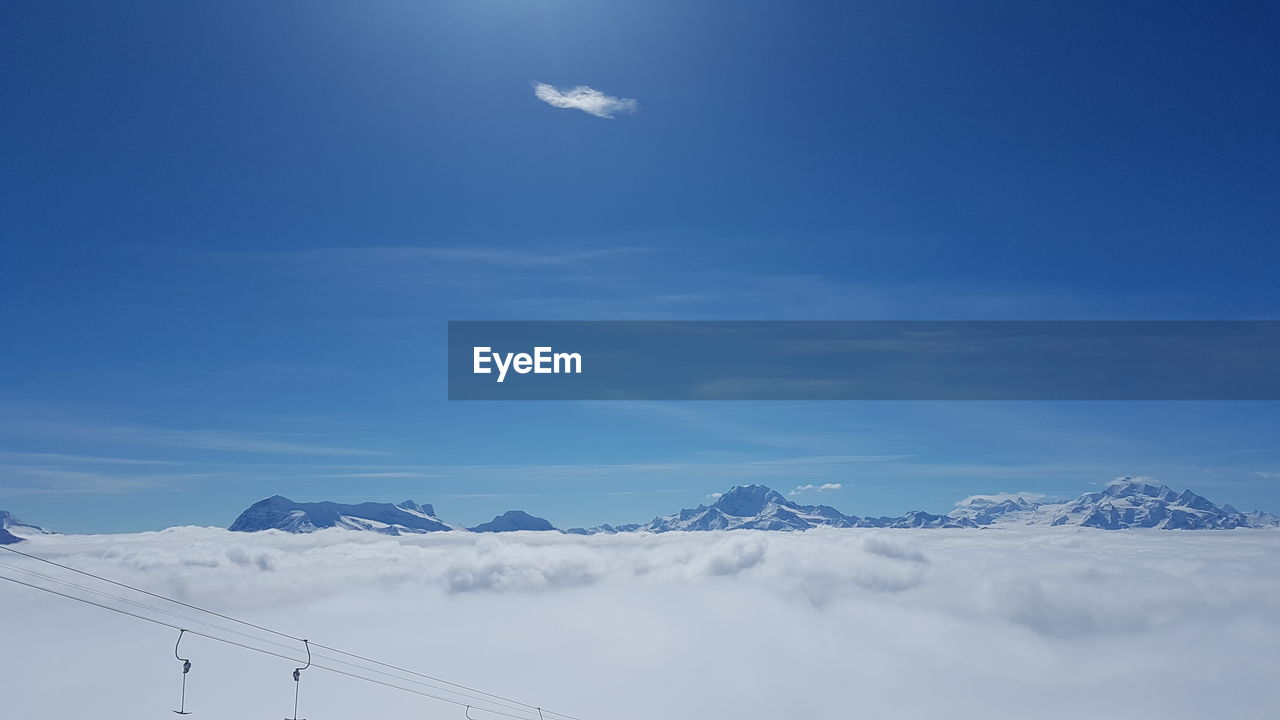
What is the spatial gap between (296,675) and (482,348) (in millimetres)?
30241

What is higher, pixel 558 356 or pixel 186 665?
pixel 558 356

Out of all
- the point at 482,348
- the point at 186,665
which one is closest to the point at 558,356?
the point at 482,348

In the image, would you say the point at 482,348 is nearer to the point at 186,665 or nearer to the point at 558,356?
the point at 558,356

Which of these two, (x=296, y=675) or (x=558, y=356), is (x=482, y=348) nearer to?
(x=558, y=356)

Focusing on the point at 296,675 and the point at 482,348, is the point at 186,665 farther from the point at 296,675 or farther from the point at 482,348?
the point at 482,348

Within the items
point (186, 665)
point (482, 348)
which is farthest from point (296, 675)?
→ point (482, 348)

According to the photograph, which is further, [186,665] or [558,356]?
[558,356]

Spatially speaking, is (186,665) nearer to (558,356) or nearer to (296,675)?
(296,675)

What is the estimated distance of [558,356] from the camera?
58406 mm

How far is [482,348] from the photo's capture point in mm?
58344

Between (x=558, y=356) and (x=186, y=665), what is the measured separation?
32.4 metres

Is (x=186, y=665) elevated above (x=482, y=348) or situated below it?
below

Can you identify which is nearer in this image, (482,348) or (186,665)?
(186,665)

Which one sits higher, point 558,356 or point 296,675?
point 558,356
